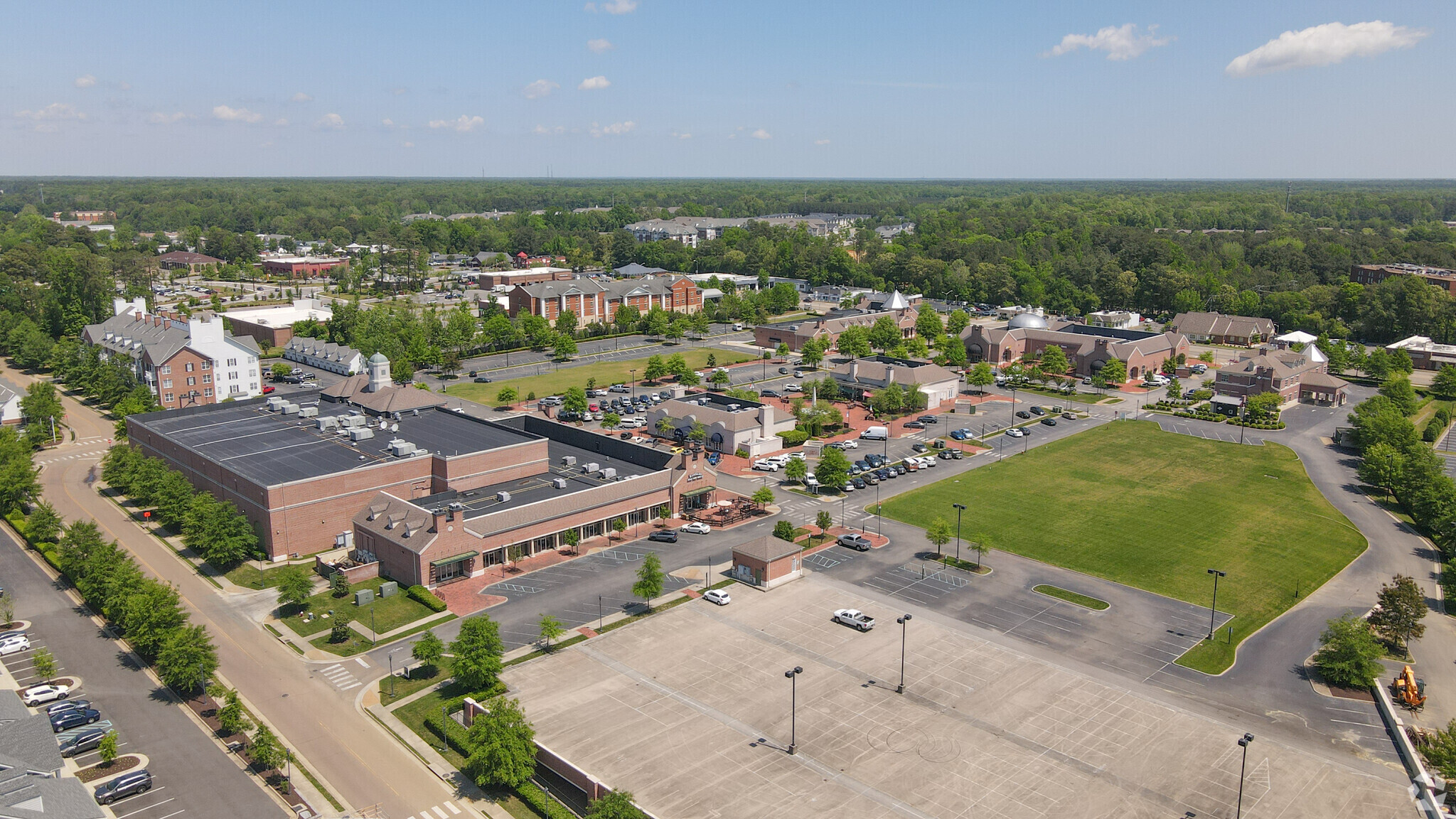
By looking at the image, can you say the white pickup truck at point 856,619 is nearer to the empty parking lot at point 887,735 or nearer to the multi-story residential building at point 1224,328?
the empty parking lot at point 887,735

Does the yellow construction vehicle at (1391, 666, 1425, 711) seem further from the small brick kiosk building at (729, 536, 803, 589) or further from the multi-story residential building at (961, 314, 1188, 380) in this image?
the multi-story residential building at (961, 314, 1188, 380)

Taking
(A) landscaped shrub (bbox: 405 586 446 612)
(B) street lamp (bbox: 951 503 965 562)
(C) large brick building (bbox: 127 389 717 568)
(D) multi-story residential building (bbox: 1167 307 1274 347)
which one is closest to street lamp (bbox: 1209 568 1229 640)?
(B) street lamp (bbox: 951 503 965 562)

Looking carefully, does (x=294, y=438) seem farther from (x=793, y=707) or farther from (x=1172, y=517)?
(x=1172, y=517)

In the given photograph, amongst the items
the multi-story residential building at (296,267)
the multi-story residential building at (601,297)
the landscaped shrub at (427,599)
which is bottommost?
the landscaped shrub at (427,599)

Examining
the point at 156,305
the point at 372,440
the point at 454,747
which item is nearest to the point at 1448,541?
the point at 454,747

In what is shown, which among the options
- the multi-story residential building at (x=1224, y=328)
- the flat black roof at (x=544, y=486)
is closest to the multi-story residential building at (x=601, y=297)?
the flat black roof at (x=544, y=486)

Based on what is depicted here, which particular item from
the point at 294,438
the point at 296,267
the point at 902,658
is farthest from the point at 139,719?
the point at 296,267

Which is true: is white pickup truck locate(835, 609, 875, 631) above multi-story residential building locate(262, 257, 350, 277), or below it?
below
